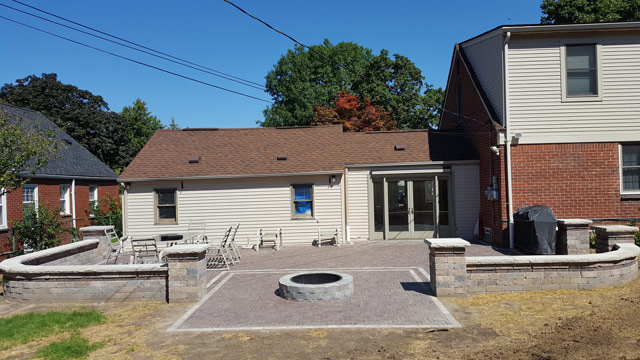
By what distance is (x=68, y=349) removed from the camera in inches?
236

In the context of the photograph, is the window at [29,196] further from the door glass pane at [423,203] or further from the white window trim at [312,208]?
the door glass pane at [423,203]

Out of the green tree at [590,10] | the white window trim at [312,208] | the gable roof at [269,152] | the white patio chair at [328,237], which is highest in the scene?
the green tree at [590,10]

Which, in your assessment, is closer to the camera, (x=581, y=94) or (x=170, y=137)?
(x=581, y=94)

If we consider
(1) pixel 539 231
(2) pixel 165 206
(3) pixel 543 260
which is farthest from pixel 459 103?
(2) pixel 165 206

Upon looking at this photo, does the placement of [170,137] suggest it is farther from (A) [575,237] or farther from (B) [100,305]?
(A) [575,237]

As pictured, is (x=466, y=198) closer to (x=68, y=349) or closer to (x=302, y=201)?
(x=302, y=201)

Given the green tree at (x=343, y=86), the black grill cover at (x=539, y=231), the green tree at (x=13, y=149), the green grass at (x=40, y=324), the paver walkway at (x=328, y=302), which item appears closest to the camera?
the green grass at (x=40, y=324)

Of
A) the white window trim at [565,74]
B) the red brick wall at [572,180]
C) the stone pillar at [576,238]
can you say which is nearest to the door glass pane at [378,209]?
the red brick wall at [572,180]

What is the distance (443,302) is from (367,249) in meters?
6.56

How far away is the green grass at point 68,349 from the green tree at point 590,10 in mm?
25205

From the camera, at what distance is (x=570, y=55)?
43.6ft

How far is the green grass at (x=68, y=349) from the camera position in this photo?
5781mm

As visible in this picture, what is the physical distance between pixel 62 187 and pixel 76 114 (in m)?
Result: 21.3

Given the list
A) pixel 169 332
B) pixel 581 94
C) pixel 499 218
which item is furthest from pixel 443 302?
pixel 581 94
